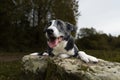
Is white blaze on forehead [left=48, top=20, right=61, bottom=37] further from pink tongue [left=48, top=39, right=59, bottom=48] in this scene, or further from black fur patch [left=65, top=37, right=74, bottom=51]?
black fur patch [left=65, top=37, right=74, bottom=51]

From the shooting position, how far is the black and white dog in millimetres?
7953

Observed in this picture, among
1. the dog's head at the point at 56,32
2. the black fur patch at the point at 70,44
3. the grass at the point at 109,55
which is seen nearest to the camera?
the dog's head at the point at 56,32

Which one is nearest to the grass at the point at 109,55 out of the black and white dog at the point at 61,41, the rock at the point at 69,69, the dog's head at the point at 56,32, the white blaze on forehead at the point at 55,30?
the rock at the point at 69,69

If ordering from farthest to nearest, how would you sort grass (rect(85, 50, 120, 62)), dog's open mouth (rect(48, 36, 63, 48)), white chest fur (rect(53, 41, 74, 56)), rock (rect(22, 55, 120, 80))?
1. grass (rect(85, 50, 120, 62))
2. white chest fur (rect(53, 41, 74, 56))
3. dog's open mouth (rect(48, 36, 63, 48))
4. rock (rect(22, 55, 120, 80))

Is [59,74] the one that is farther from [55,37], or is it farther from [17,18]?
[17,18]

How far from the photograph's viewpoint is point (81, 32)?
43312 mm

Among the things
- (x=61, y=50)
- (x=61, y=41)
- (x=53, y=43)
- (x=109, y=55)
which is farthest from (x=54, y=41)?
(x=109, y=55)

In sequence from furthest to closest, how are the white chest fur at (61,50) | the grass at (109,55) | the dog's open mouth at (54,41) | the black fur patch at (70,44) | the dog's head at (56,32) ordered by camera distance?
the grass at (109,55), the black fur patch at (70,44), the white chest fur at (61,50), the dog's open mouth at (54,41), the dog's head at (56,32)

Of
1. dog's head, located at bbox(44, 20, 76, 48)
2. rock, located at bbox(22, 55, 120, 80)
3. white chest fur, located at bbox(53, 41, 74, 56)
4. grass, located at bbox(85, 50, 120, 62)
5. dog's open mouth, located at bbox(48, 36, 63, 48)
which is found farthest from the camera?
grass, located at bbox(85, 50, 120, 62)

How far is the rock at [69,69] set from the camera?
7761mm

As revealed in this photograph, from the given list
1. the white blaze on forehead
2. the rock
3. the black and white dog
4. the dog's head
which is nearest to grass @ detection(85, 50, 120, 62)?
the rock

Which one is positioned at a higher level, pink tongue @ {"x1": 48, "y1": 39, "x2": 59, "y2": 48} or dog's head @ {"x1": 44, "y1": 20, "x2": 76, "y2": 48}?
dog's head @ {"x1": 44, "y1": 20, "x2": 76, "y2": 48}

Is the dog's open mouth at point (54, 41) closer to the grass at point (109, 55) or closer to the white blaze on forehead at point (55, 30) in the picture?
the white blaze on forehead at point (55, 30)

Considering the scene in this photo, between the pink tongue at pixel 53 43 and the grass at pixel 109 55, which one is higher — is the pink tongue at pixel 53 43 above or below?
above
